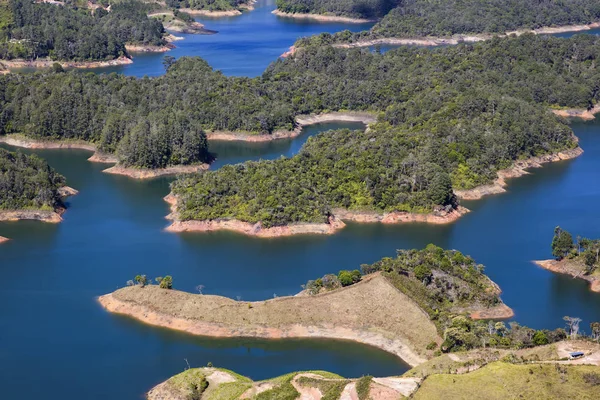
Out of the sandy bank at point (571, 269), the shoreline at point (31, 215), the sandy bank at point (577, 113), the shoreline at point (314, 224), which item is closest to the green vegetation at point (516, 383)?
the sandy bank at point (571, 269)

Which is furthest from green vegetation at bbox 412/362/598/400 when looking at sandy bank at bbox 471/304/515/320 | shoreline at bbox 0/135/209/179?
shoreline at bbox 0/135/209/179

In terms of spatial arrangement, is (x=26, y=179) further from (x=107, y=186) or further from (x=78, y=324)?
(x=78, y=324)

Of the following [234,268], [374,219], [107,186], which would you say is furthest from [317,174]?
[107,186]

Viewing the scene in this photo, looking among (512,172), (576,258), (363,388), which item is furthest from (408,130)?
(363,388)

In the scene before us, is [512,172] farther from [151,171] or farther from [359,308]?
[359,308]

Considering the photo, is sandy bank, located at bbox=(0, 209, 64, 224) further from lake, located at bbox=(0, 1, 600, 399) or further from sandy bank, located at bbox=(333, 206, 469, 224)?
sandy bank, located at bbox=(333, 206, 469, 224)

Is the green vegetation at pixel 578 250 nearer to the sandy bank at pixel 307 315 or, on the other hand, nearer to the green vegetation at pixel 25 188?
the sandy bank at pixel 307 315
